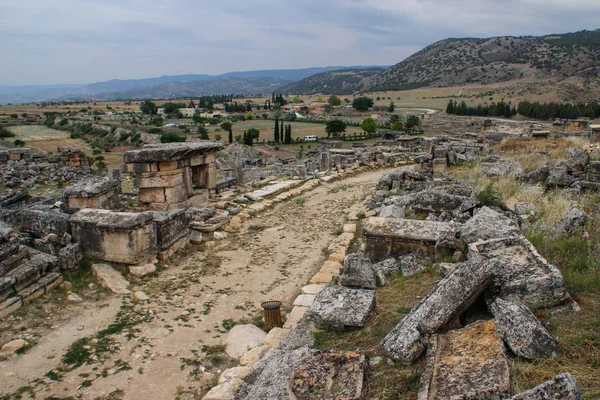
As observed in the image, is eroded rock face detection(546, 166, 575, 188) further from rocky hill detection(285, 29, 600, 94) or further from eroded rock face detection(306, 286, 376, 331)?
rocky hill detection(285, 29, 600, 94)

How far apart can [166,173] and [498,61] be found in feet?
460

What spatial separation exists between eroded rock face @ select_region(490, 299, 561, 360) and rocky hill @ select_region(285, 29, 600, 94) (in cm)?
10411

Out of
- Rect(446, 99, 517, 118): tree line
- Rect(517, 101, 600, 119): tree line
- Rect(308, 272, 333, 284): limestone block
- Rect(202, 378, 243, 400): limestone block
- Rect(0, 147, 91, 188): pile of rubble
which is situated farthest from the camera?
Rect(446, 99, 517, 118): tree line

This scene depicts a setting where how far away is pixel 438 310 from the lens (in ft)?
12.3

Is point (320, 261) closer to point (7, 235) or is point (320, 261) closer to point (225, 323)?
point (225, 323)

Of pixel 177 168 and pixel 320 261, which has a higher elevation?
pixel 177 168

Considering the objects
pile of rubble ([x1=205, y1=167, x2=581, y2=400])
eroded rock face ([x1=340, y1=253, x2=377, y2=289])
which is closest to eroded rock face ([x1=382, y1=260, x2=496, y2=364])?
pile of rubble ([x1=205, y1=167, x2=581, y2=400])

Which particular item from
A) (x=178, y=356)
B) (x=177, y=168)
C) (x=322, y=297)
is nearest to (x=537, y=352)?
(x=322, y=297)

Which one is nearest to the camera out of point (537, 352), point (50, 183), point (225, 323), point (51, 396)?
point (537, 352)

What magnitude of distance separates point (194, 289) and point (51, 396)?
9.33 ft

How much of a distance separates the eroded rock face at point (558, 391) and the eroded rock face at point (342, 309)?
2109 millimetres

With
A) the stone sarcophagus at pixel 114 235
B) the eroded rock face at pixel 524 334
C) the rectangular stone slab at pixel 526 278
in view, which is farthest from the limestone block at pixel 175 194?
the eroded rock face at pixel 524 334

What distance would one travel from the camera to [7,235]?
22.0 ft

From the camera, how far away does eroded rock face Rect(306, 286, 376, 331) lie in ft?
14.7
